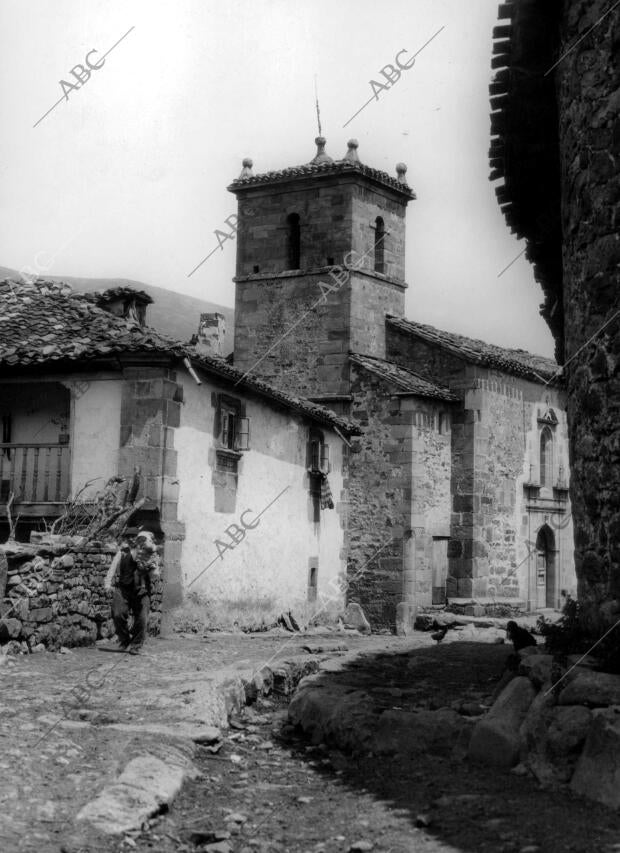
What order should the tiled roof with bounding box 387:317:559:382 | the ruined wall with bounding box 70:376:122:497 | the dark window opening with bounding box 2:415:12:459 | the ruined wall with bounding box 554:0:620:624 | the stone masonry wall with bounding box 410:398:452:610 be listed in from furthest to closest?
the tiled roof with bounding box 387:317:559:382 < the stone masonry wall with bounding box 410:398:452:610 < the dark window opening with bounding box 2:415:12:459 < the ruined wall with bounding box 70:376:122:497 < the ruined wall with bounding box 554:0:620:624

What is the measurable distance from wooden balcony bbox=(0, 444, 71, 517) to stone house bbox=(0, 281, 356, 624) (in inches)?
0.7

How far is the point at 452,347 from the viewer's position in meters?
→ 23.8

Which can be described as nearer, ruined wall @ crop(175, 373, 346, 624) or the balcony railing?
the balcony railing

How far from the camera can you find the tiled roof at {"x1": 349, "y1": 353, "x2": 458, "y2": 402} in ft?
74.2

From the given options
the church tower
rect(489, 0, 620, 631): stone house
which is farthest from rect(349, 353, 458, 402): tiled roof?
rect(489, 0, 620, 631): stone house

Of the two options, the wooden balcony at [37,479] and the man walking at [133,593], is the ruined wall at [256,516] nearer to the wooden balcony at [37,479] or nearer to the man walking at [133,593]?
the wooden balcony at [37,479]

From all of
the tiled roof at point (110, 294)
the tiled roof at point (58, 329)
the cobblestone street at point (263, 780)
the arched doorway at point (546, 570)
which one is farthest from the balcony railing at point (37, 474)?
the arched doorway at point (546, 570)

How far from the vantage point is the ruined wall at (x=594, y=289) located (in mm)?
6926

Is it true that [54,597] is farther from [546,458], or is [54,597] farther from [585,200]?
[546,458]

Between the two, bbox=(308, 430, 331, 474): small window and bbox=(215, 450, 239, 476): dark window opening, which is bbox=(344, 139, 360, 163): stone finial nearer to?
bbox=(308, 430, 331, 474): small window

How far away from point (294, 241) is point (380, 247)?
2.11 m

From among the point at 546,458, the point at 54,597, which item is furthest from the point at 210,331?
the point at 54,597

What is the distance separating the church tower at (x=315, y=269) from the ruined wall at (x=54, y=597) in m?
11.7

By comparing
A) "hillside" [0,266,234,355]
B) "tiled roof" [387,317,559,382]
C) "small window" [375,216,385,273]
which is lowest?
"tiled roof" [387,317,559,382]
